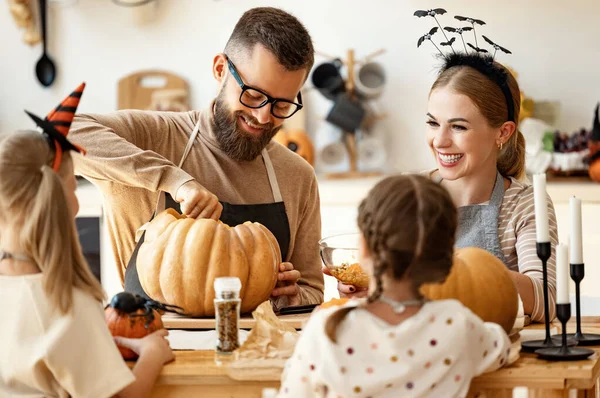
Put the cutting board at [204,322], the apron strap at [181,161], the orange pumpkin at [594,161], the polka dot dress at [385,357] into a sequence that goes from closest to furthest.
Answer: the polka dot dress at [385,357]
the cutting board at [204,322]
the apron strap at [181,161]
the orange pumpkin at [594,161]

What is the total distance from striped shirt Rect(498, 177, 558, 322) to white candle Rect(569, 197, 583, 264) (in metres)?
0.25

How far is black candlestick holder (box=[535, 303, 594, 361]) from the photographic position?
5.30 ft

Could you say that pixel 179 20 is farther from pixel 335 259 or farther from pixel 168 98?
pixel 335 259

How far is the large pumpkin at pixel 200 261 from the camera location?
1.96m

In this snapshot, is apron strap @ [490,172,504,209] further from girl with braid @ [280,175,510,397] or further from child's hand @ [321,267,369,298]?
girl with braid @ [280,175,510,397]

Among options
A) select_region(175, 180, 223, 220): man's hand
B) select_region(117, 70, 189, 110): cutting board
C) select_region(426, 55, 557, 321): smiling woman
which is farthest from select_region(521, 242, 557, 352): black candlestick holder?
select_region(117, 70, 189, 110): cutting board

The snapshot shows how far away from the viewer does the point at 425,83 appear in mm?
4578

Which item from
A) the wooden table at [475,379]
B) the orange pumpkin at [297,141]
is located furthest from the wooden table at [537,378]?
the orange pumpkin at [297,141]

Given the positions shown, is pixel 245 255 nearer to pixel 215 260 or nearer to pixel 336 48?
pixel 215 260

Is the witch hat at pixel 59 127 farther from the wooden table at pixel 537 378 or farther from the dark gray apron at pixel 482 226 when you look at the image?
the dark gray apron at pixel 482 226

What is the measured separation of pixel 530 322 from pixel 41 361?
1088 millimetres

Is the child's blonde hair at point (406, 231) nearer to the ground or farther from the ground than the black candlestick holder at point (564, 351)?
farther from the ground

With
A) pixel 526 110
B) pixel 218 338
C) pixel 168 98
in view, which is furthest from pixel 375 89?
pixel 218 338

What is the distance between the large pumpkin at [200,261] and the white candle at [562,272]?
26.6 inches
